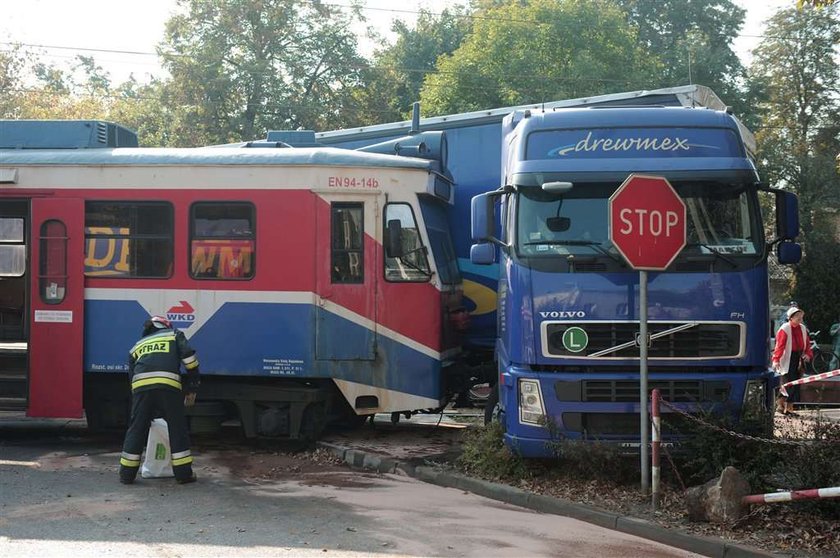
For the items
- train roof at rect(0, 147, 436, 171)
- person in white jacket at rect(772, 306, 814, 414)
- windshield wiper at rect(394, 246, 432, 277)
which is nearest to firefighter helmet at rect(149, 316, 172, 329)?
train roof at rect(0, 147, 436, 171)

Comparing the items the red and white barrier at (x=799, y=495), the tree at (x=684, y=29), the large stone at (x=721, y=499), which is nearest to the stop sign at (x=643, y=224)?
the large stone at (x=721, y=499)

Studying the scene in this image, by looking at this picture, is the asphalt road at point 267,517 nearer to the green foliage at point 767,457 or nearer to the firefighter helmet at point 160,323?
the green foliage at point 767,457

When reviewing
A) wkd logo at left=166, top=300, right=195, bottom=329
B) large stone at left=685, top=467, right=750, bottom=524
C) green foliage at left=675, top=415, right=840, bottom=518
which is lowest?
large stone at left=685, top=467, right=750, bottom=524

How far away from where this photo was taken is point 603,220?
9.25 meters

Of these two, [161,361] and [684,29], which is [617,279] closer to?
[161,361]

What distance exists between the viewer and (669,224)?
8719mm

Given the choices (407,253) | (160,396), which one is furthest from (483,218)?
(160,396)

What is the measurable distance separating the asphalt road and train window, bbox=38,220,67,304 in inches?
74.5

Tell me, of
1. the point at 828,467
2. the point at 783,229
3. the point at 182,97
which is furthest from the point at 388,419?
the point at 182,97

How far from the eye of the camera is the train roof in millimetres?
11500

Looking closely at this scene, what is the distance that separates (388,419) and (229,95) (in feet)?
88.4

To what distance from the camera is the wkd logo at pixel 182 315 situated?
38.0 ft

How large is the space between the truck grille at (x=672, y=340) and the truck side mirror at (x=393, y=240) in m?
2.93

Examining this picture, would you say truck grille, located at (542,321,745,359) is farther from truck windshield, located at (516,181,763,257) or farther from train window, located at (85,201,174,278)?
train window, located at (85,201,174,278)
